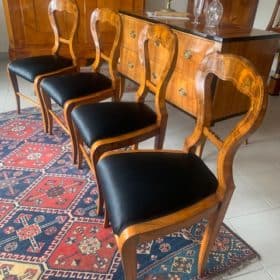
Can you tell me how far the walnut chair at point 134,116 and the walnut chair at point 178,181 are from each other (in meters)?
0.19

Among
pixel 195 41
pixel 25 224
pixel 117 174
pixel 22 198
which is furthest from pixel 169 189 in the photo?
pixel 195 41

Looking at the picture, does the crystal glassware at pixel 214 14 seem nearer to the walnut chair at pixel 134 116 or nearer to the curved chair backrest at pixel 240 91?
the walnut chair at pixel 134 116

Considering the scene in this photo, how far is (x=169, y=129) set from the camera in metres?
2.36

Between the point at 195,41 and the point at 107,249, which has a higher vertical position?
the point at 195,41

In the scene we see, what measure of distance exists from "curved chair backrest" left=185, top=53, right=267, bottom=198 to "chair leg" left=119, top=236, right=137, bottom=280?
373 millimetres

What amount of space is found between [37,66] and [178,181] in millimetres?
1526

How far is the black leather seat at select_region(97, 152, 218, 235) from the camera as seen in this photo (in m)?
0.92

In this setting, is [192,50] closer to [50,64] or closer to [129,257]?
[50,64]

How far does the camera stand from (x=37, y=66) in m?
2.06

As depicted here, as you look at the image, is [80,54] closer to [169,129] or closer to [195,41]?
[169,129]

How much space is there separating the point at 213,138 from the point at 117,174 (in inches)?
15.1

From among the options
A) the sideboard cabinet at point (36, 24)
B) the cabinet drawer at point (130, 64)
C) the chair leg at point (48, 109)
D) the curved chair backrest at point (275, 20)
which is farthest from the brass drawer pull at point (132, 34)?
the curved chair backrest at point (275, 20)

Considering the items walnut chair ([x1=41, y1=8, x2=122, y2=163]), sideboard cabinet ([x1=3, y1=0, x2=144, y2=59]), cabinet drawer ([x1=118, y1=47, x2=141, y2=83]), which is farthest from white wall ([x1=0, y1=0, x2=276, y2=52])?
walnut chair ([x1=41, y1=8, x2=122, y2=163])

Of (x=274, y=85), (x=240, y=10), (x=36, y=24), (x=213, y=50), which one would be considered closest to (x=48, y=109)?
(x=213, y=50)
